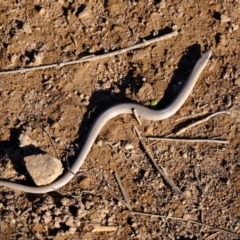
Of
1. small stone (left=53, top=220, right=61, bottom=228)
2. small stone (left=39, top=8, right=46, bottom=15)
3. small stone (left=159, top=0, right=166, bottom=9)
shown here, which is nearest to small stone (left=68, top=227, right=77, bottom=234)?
small stone (left=53, top=220, right=61, bottom=228)

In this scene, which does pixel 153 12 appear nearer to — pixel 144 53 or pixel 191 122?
pixel 144 53

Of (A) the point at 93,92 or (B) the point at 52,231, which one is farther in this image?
(A) the point at 93,92

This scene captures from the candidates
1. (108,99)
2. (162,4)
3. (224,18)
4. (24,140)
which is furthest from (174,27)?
(24,140)

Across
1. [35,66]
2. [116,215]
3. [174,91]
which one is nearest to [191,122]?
[174,91]

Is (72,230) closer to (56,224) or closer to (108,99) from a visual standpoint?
(56,224)

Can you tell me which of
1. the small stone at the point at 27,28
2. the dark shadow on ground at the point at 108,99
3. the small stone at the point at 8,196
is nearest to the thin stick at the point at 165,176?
the dark shadow on ground at the point at 108,99

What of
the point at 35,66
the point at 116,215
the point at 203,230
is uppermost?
the point at 35,66

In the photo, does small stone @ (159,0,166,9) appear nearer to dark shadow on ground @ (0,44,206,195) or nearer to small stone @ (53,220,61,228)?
dark shadow on ground @ (0,44,206,195)
